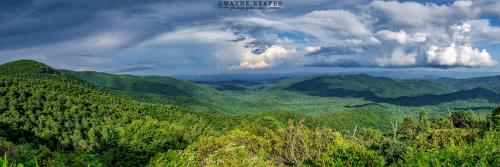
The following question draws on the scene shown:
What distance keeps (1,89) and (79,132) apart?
28947 mm

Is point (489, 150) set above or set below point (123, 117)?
above

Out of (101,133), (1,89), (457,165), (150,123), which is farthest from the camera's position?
(1,89)

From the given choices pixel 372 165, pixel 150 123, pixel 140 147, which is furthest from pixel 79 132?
pixel 372 165

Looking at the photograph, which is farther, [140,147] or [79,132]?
[79,132]

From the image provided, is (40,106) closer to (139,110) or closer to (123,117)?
(123,117)

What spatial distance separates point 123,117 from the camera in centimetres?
12838

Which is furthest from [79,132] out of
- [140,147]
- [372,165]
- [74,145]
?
[372,165]

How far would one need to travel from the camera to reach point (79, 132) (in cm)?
10938

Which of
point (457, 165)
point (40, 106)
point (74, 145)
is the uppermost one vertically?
point (457, 165)

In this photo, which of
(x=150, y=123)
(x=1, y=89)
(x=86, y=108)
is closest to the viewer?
(x=150, y=123)

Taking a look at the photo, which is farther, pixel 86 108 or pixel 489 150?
pixel 86 108

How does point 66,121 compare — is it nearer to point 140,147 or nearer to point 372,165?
point 140,147

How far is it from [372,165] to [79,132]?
4178 inches

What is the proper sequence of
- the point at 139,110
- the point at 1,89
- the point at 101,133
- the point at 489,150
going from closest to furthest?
the point at 489,150 → the point at 101,133 → the point at 1,89 → the point at 139,110
